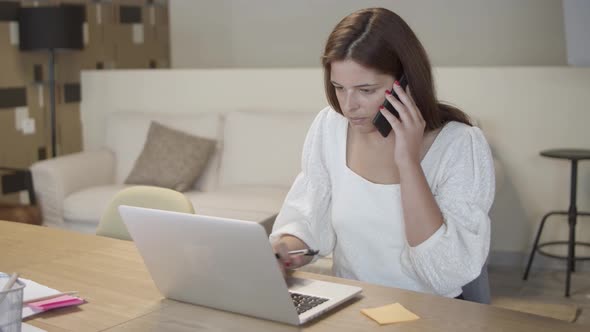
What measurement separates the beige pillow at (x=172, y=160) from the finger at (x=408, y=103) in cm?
276

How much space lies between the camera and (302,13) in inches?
224

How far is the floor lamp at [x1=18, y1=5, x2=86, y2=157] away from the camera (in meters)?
4.84

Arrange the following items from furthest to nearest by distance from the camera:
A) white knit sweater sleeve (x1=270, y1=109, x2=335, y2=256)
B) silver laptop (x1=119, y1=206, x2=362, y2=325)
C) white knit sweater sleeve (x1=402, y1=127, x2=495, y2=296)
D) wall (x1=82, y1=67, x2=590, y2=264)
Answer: wall (x1=82, y1=67, x2=590, y2=264)
white knit sweater sleeve (x1=270, y1=109, x2=335, y2=256)
white knit sweater sleeve (x1=402, y1=127, x2=495, y2=296)
silver laptop (x1=119, y1=206, x2=362, y2=325)

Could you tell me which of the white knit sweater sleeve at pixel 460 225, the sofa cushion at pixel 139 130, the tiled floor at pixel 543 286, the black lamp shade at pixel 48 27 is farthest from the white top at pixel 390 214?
the black lamp shade at pixel 48 27

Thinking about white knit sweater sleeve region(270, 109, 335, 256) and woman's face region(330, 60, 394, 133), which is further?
white knit sweater sleeve region(270, 109, 335, 256)

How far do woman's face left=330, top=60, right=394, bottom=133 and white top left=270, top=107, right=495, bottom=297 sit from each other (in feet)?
0.61

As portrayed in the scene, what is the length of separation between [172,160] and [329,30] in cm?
169

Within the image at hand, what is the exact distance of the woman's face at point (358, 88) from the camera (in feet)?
6.07

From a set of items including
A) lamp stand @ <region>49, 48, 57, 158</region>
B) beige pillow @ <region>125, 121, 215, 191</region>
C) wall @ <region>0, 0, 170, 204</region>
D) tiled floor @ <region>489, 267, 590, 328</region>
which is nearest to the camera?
tiled floor @ <region>489, 267, 590, 328</region>

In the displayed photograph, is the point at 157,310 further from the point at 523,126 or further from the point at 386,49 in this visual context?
the point at 523,126

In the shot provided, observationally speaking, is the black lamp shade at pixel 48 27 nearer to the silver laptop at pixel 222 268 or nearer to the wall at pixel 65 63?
the wall at pixel 65 63

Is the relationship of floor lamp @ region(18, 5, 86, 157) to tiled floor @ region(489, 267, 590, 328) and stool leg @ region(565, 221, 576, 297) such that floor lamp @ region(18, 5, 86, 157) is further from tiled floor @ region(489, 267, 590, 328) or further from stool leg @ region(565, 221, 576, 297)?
stool leg @ region(565, 221, 576, 297)

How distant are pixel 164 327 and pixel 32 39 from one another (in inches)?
150

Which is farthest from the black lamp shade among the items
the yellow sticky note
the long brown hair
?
the yellow sticky note
